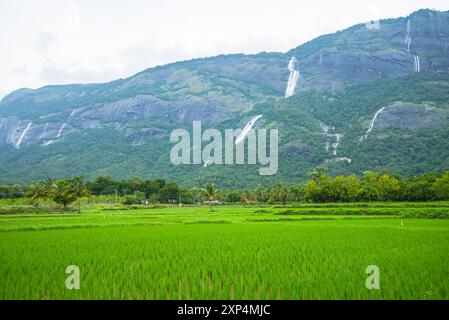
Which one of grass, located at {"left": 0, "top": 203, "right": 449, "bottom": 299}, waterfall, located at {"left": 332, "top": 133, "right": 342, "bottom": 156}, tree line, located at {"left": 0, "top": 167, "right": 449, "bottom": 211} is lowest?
tree line, located at {"left": 0, "top": 167, "right": 449, "bottom": 211}

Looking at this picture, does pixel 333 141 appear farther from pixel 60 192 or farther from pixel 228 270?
pixel 228 270

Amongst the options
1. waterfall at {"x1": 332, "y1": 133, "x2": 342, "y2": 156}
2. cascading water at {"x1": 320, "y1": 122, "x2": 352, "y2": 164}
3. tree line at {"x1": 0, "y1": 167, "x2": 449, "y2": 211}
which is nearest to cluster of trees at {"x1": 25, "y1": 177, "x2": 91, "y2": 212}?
tree line at {"x1": 0, "y1": 167, "x2": 449, "y2": 211}

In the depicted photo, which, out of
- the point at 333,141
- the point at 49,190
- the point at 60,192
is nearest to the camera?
the point at 60,192

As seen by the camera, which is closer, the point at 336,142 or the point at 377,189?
the point at 377,189

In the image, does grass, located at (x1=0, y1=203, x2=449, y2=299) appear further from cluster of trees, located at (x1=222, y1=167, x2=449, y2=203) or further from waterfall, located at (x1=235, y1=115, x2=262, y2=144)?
waterfall, located at (x1=235, y1=115, x2=262, y2=144)

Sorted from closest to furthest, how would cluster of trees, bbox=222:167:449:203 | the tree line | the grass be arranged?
the grass → the tree line → cluster of trees, bbox=222:167:449:203

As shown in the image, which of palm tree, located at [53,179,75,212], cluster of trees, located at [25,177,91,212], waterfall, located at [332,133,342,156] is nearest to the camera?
palm tree, located at [53,179,75,212]

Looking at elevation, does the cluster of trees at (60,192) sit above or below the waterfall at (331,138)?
below

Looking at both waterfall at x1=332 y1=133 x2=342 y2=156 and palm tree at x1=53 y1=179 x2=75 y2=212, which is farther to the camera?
waterfall at x1=332 y1=133 x2=342 y2=156

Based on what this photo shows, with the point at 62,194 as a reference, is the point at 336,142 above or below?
above

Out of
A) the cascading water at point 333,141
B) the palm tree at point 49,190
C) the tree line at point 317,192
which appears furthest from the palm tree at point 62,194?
the cascading water at point 333,141

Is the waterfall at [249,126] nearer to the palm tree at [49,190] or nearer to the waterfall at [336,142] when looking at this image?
the waterfall at [336,142]

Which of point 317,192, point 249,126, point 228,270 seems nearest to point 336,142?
point 249,126
